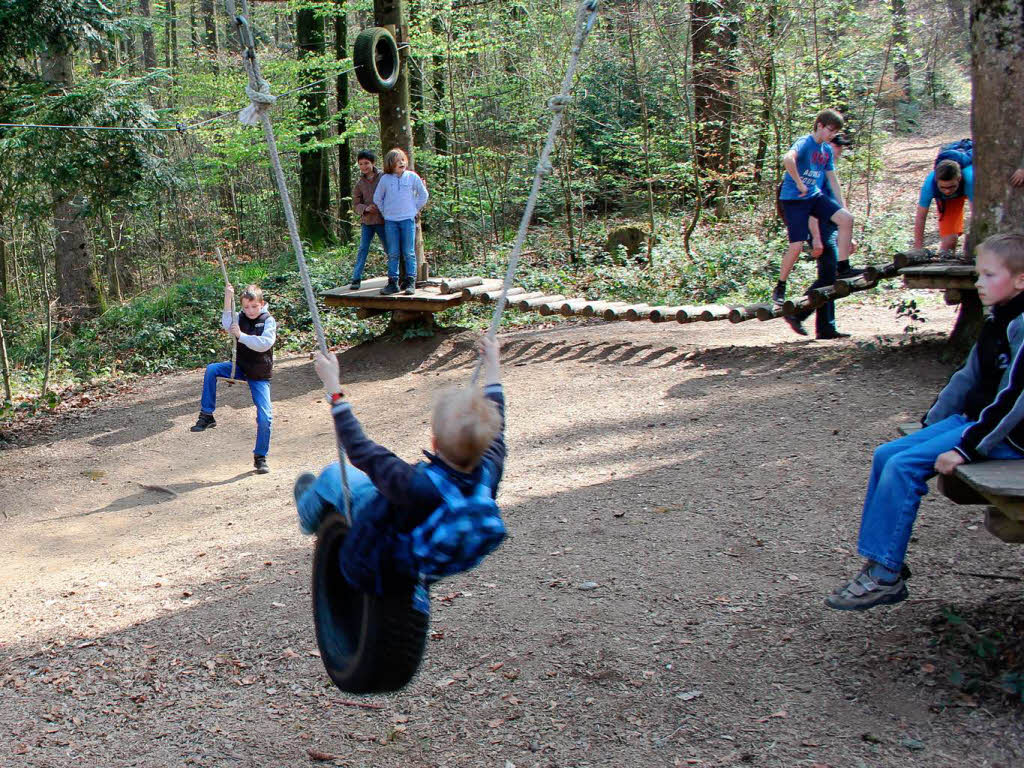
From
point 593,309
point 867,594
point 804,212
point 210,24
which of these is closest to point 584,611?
point 867,594

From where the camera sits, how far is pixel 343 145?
2131cm

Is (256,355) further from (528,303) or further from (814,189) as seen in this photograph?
(814,189)

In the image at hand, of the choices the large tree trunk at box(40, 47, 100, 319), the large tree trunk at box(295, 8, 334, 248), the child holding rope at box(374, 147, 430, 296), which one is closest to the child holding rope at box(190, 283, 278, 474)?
the child holding rope at box(374, 147, 430, 296)

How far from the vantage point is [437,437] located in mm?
2896

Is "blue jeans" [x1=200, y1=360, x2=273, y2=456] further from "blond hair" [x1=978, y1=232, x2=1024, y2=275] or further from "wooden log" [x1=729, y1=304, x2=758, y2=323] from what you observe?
"blond hair" [x1=978, y1=232, x2=1024, y2=275]

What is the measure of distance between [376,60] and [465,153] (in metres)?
7.26

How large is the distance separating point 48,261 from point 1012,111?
72.3 feet

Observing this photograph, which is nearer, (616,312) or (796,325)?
(796,325)

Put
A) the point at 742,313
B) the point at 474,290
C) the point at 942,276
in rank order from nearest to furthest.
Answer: the point at 942,276 < the point at 742,313 < the point at 474,290

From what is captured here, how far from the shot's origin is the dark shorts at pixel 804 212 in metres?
8.50

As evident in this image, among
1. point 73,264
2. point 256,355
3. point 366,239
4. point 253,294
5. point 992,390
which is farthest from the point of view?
point 73,264

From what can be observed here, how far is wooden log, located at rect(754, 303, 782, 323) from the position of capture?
888cm

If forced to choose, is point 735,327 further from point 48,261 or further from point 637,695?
point 48,261

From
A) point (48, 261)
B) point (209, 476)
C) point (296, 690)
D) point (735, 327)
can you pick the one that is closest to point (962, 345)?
point (735, 327)
